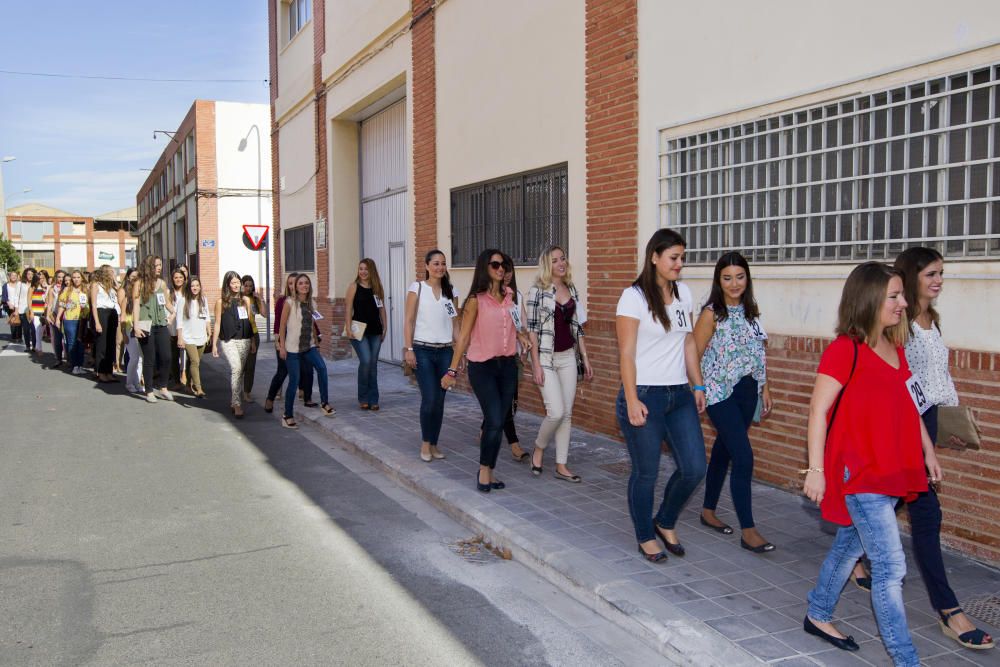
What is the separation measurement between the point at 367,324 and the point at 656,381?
20.9 ft

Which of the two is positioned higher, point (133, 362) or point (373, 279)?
point (373, 279)

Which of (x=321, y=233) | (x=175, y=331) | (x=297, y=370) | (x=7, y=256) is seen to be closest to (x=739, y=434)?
(x=297, y=370)

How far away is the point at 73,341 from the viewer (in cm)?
1491

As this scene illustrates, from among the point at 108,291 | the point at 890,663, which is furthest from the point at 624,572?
the point at 108,291

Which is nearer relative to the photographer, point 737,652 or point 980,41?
point 737,652

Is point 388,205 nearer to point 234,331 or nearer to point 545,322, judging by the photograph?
point 234,331

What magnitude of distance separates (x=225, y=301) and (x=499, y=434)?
5.36 m

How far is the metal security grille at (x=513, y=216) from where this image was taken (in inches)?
371

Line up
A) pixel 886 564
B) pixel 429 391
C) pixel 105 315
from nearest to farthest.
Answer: pixel 886 564 < pixel 429 391 < pixel 105 315

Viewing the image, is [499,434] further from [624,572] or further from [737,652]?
[737,652]

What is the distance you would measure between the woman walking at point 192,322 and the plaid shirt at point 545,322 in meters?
6.28

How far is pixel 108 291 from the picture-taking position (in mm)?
13750

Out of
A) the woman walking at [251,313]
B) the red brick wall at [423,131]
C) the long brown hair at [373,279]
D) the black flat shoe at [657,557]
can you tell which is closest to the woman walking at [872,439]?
the black flat shoe at [657,557]

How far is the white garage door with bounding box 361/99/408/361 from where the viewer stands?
14.7 meters
